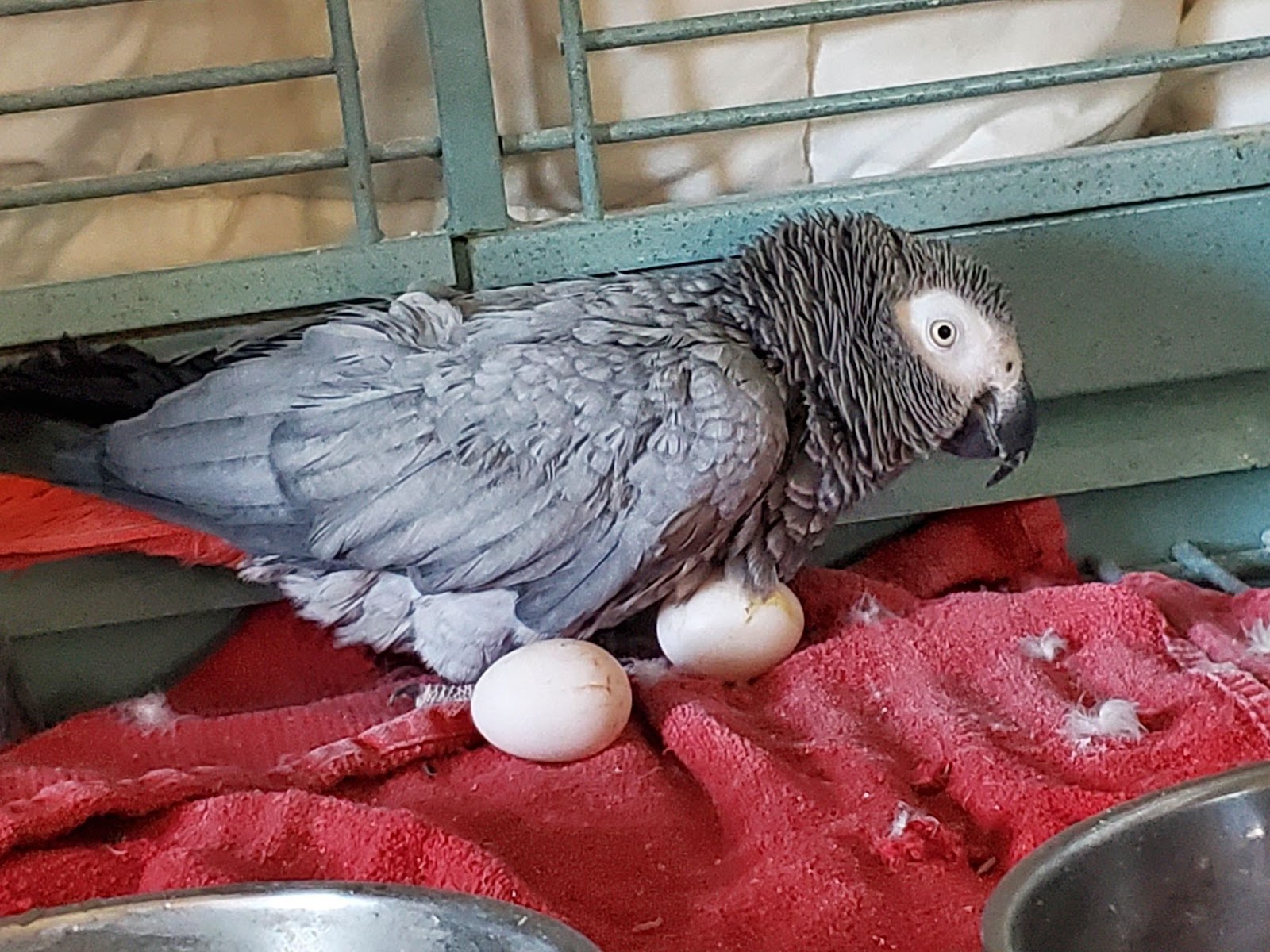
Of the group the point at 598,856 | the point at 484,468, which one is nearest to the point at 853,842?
the point at 598,856

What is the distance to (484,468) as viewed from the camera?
932mm

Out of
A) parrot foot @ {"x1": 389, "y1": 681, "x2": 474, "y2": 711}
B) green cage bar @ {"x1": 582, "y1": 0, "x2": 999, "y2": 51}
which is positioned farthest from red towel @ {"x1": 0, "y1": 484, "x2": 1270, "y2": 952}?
green cage bar @ {"x1": 582, "y1": 0, "x2": 999, "y2": 51}

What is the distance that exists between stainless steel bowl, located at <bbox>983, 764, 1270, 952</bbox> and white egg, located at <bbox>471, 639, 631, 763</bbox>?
37 centimetres

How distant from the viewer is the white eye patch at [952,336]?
0.99m

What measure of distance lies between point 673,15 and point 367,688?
21.5 inches

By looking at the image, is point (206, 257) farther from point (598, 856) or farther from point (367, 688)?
point (598, 856)

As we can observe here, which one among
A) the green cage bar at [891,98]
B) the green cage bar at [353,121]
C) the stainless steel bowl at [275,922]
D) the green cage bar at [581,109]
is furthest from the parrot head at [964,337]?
the stainless steel bowl at [275,922]

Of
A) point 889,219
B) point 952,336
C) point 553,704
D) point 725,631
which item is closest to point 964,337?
point 952,336

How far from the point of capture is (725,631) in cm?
100

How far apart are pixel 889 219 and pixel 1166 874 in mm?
598

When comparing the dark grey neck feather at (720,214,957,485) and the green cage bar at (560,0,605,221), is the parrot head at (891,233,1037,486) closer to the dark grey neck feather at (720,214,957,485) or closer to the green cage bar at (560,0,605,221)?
the dark grey neck feather at (720,214,957,485)

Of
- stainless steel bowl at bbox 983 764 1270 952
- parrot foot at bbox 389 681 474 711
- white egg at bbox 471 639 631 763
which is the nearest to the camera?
stainless steel bowl at bbox 983 764 1270 952

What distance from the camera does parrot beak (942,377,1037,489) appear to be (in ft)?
3.35

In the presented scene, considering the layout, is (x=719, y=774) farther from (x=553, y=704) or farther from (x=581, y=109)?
(x=581, y=109)
